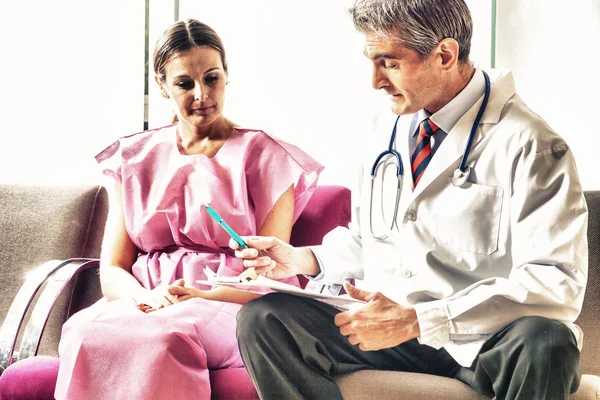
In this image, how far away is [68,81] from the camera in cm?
325

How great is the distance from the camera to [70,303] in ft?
8.48

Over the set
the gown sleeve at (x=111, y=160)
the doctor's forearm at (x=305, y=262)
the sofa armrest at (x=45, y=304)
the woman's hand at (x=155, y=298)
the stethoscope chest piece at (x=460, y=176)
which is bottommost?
the sofa armrest at (x=45, y=304)

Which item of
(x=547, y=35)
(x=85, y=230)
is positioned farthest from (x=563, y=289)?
(x=85, y=230)

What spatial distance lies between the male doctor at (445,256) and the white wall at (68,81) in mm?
1504

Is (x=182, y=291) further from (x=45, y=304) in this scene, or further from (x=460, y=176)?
(x=460, y=176)

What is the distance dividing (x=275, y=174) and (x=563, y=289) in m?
1.06

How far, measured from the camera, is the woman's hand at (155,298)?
6.86 ft

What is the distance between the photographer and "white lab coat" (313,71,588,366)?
5.08 ft

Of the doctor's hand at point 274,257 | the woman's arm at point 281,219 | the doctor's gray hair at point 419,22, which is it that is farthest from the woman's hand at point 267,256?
the doctor's gray hair at point 419,22

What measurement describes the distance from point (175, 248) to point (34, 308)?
44cm

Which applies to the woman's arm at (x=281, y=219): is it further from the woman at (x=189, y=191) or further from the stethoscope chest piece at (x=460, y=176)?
the stethoscope chest piece at (x=460, y=176)

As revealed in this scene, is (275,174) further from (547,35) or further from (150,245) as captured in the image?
(547,35)

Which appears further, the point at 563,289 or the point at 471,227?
the point at 471,227

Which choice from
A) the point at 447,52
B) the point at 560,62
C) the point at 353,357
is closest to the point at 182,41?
the point at 447,52
